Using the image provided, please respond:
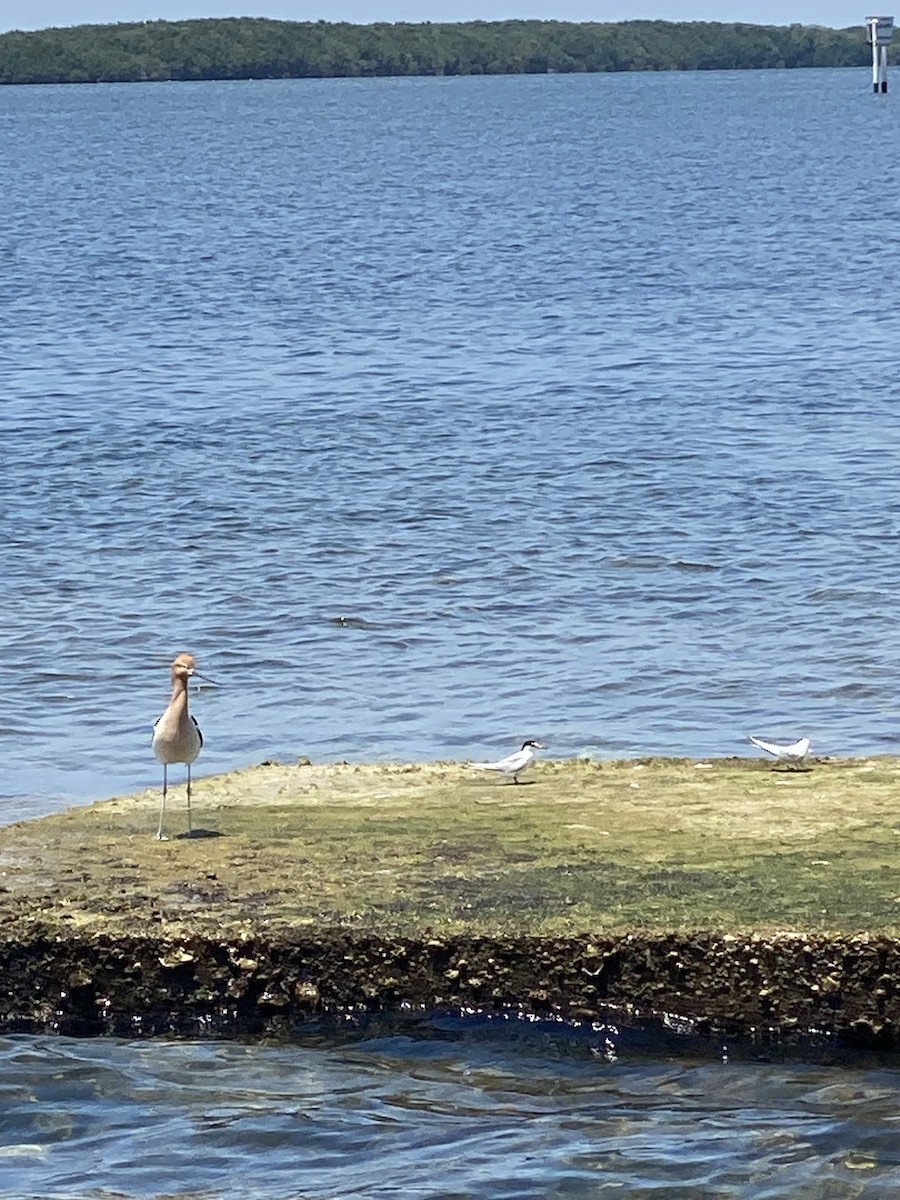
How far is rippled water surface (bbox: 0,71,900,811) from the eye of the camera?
13430 millimetres

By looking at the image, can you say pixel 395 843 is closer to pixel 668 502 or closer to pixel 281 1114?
pixel 281 1114

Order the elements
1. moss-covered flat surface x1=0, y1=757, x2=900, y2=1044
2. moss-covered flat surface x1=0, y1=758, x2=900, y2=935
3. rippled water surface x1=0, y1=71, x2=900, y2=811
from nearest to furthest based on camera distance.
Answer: moss-covered flat surface x1=0, y1=757, x2=900, y2=1044, moss-covered flat surface x1=0, y1=758, x2=900, y2=935, rippled water surface x1=0, y1=71, x2=900, y2=811

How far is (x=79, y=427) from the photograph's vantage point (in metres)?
24.5

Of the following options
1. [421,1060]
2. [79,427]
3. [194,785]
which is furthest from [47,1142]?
[79,427]

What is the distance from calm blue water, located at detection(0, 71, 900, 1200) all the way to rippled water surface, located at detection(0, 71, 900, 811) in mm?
55

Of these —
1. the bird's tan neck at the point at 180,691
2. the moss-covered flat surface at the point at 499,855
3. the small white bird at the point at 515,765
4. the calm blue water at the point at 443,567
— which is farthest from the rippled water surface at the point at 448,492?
the moss-covered flat surface at the point at 499,855

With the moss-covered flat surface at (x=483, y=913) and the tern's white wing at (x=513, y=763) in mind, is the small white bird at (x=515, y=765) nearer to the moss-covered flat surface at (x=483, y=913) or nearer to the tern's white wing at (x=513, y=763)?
the tern's white wing at (x=513, y=763)

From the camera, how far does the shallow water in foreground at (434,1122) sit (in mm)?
6828

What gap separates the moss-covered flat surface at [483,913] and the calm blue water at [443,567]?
0.90 feet

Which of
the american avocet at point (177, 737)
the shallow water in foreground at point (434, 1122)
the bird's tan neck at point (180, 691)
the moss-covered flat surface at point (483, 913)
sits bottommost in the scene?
the shallow water in foreground at point (434, 1122)

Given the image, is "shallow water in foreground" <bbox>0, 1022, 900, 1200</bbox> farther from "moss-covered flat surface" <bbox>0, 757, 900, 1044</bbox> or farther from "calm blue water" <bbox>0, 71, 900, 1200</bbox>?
"moss-covered flat surface" <bbox>0, 757, 900, 1044</bbox>

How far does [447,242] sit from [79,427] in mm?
25207

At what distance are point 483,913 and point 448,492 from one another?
42.5ft

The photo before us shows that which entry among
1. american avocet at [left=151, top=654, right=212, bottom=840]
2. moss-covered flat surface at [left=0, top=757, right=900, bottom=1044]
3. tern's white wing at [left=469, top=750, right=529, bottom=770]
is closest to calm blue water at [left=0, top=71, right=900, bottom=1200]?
moss-covered flat surface at [left=0, top=757, right=900, bottom=1044]
